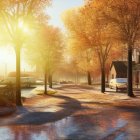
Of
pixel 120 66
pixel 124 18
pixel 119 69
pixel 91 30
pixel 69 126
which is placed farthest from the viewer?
pixel 120 66

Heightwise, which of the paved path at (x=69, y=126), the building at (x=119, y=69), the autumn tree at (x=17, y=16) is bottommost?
the paved path at (x=69, y=126)

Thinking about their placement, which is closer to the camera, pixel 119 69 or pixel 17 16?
pixel 17 16

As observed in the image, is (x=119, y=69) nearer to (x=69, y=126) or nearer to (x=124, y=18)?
(x=124, y=18)

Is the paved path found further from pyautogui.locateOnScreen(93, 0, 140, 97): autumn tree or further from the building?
the building

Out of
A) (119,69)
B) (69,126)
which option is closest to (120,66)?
(119,69)

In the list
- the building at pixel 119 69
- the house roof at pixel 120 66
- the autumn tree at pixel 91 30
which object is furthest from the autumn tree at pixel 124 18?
the house roof at pixel 120 66

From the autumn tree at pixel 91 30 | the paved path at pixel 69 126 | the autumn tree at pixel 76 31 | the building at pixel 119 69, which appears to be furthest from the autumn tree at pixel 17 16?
the building at pixel 119 69

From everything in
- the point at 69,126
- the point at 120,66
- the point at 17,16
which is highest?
the point at 17,16

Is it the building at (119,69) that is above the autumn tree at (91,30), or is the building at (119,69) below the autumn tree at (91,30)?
below

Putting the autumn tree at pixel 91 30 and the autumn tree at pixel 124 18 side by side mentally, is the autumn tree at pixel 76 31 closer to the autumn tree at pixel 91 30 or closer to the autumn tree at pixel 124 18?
the autumn tree at pixel 91 30

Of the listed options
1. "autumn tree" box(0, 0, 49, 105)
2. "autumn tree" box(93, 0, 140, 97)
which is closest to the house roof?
"autumn tree" box(93, 0, 140, 97)

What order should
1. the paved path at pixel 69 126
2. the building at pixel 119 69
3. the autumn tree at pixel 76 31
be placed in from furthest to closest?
the building at pixel 119 69
the autumn tree at pixel 76 31
the paved path at pixel 69 126

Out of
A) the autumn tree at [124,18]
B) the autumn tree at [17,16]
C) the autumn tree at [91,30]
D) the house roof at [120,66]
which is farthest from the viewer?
the house roof at [120,66]

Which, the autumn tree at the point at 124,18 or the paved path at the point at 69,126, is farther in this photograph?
the autumn tree at the point at 124,18
